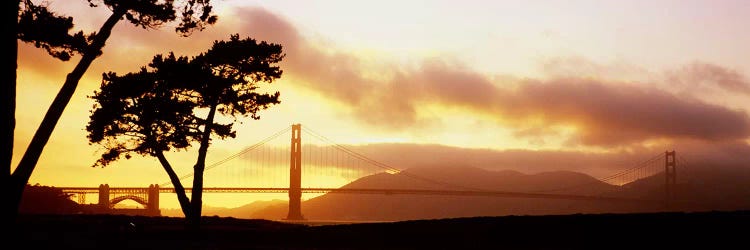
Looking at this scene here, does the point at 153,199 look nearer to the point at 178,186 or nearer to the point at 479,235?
the point at 178,186

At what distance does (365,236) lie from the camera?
82.8 ft

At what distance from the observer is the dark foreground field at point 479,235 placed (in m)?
21.0

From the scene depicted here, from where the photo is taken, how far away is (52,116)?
1688 centimetres

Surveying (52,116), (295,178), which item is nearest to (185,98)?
(52,116)

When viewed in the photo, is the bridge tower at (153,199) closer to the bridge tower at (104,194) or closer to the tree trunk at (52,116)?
the bridge tower at (104,194)

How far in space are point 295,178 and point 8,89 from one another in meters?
124

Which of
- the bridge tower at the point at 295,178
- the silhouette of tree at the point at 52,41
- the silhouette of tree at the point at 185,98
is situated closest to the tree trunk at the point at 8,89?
the silhouette of tree at the point at 52,41

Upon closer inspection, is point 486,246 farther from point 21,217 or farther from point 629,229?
point 21,217

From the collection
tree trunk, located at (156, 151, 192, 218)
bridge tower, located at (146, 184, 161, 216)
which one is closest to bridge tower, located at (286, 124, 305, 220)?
bridge tower, located at (146, 184, 161, 216)

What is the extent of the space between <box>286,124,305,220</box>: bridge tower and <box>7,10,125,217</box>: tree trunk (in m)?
109

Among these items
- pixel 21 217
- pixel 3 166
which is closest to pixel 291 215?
pixel 21 217

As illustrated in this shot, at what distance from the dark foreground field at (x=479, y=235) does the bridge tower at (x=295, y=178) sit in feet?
329

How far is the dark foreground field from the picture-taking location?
2100 cm

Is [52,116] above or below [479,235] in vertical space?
above
